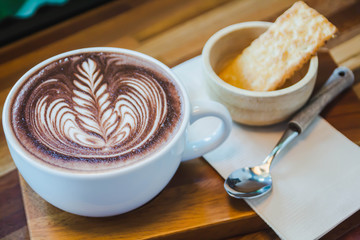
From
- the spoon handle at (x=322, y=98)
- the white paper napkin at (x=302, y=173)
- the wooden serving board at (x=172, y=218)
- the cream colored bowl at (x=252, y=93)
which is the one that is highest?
the cream colored bowl at (x=252, y=93)

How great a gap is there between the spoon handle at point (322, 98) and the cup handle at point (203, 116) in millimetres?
142

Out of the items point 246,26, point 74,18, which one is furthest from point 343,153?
point 74,18

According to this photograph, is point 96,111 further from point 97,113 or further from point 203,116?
point 203,116

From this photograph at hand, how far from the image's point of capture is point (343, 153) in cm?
72

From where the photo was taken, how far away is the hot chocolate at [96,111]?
57 cm

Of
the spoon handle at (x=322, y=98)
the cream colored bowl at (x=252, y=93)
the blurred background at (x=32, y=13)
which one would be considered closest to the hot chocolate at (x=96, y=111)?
the cream colored bowl at (x=252, y=93)

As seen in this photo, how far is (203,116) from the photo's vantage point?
2.07ft


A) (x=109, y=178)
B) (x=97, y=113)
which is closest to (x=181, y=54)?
(x=97, y=113)

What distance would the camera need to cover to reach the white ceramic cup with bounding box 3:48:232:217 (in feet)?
1.76

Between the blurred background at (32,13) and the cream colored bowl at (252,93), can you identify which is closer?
the cream colored bowl at (252,93)

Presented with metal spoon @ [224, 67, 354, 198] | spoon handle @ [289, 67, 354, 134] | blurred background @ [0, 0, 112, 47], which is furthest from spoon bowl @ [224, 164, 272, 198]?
blurred background @ [0, 0, 112, 47]

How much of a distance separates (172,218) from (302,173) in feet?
0.72

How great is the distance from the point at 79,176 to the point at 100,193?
40mm

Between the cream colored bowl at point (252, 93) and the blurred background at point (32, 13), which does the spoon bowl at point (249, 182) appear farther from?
the blurred background at point (32, 13)
